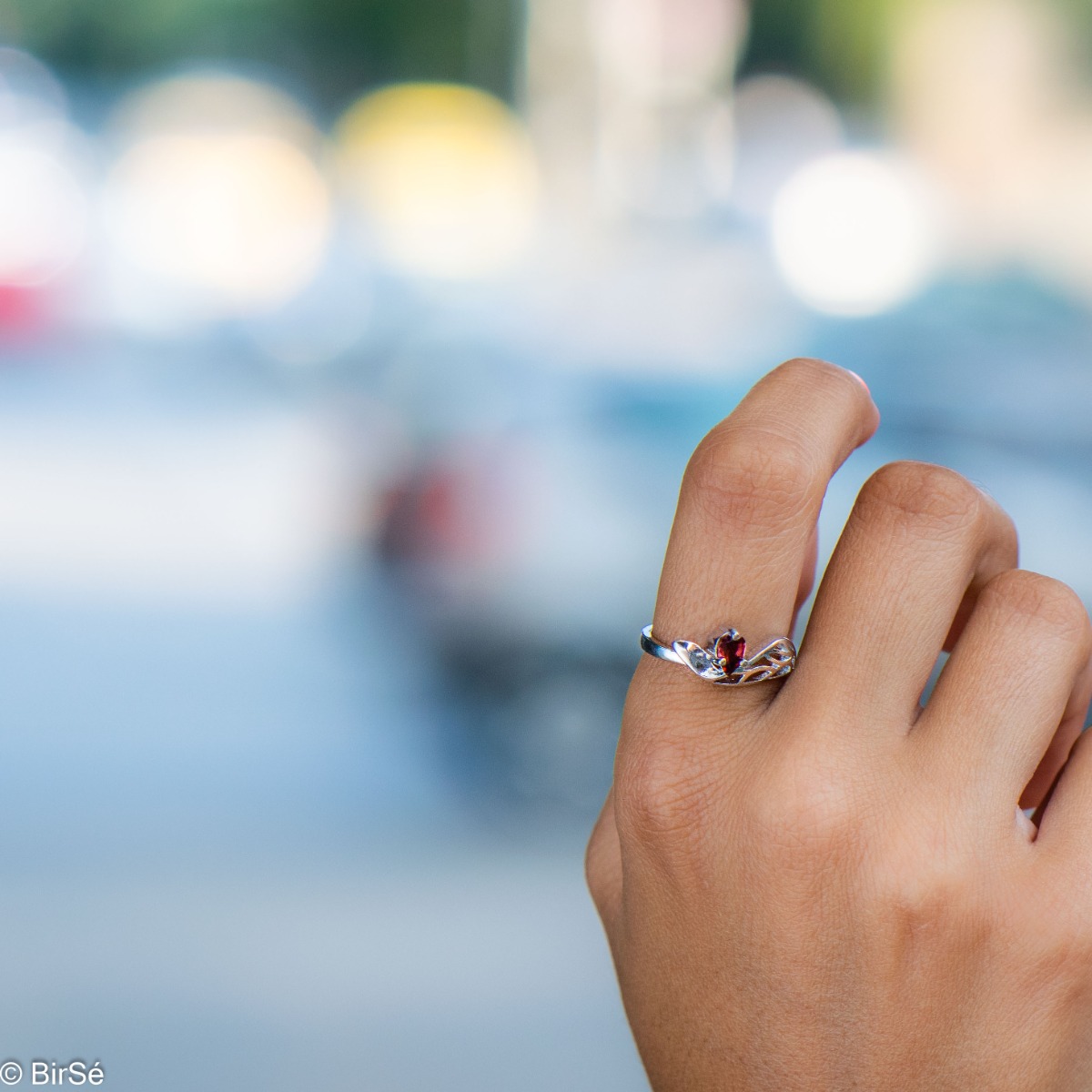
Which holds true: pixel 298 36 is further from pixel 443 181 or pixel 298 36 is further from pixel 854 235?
pixel 854 235

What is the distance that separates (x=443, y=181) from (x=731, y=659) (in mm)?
7888

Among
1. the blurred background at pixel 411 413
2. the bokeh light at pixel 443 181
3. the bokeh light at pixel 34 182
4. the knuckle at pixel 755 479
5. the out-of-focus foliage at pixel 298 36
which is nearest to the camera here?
the knuckle at pixel 755 479

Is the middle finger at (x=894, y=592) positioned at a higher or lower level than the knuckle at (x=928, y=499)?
lower

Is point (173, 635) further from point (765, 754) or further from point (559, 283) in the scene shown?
point (765, 754)

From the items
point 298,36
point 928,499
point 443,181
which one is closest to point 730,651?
point 928,499

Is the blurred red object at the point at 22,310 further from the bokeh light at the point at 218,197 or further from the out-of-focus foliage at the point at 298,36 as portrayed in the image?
the out-of-focus foliage at the point at 298,36

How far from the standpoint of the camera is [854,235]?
5.85 meters

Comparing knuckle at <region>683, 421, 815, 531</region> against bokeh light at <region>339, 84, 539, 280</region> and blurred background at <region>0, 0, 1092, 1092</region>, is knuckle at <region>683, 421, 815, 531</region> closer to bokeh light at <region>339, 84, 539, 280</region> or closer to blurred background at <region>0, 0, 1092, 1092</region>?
blurred background at <region>0, 0, 1092, 1092</region>

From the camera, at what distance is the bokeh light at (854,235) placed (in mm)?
5039

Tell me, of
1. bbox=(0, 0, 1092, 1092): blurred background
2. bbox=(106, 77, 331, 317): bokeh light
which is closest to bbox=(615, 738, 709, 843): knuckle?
bbox=(0, 0, 1092, 1092): blurred background

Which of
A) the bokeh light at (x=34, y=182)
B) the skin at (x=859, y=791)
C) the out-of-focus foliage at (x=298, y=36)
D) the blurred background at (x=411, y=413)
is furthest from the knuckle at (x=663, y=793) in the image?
the bokeh light at (x=34, y=182)

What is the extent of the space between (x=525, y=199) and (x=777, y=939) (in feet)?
25.4

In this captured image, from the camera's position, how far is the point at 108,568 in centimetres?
539

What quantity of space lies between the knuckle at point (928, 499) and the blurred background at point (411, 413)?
7.05 ft
